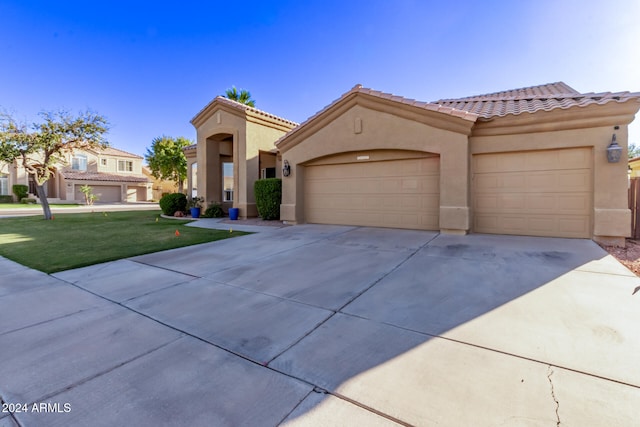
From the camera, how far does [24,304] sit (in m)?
4.13

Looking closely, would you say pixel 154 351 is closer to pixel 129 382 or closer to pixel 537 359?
pixel 129 382

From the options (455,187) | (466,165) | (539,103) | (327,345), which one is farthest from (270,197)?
(327,345)

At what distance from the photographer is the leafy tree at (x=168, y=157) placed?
35.9m

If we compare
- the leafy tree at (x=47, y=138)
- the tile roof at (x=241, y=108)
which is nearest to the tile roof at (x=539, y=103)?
the tile roof at (x=241, y=108)

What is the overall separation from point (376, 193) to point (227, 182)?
10.2 m

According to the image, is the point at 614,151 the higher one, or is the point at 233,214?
the point at 614,151

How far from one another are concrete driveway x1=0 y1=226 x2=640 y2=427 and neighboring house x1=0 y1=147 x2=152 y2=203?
126ft

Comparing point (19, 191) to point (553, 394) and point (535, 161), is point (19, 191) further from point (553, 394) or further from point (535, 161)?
point (553, 394)

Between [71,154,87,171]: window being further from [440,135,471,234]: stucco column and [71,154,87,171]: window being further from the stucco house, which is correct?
[440,135,471,234]: stucco column

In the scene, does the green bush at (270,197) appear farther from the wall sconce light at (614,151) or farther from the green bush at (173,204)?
the wall sconce light at (614,151)

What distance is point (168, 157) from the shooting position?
35750 mm

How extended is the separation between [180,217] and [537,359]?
56.0 ft

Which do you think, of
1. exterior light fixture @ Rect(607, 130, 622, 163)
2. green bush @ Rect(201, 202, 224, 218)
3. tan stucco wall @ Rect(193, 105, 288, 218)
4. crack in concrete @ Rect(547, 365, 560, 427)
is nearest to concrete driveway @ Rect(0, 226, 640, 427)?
crack in concrete @ Rect(547, 365, 560, 427)

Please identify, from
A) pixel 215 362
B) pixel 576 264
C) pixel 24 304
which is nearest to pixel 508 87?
pixel 576 264
